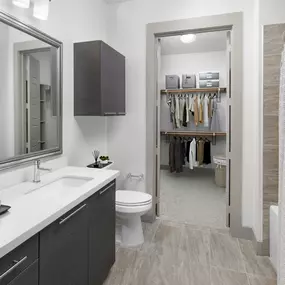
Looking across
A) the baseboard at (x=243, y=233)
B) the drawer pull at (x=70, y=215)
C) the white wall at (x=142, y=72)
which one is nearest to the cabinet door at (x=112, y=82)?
the white wall at (x=142, y=72)

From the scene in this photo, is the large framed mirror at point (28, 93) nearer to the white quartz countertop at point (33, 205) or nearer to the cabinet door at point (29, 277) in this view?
the white quartz countertop at point (33, 205)

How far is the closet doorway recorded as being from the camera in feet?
15.1

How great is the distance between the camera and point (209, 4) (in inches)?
102

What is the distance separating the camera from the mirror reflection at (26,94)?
156 centimetres

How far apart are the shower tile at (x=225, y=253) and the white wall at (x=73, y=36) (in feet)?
5.31

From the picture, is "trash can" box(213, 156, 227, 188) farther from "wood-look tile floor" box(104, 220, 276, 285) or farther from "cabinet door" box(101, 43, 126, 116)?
"cabinet door" box(101, 43, 126, 116)

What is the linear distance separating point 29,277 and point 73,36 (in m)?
2.10

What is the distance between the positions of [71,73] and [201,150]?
340 centimetres

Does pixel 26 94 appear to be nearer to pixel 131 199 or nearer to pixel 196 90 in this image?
pixel 131 199

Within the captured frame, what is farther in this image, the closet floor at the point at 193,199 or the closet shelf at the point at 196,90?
the closet shelf at the point at 196,90

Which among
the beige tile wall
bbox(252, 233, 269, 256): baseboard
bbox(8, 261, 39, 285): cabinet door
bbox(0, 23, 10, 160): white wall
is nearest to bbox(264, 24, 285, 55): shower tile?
the beige tile wall

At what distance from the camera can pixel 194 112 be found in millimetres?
4930

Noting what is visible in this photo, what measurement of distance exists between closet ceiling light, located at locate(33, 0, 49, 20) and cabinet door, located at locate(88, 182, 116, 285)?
4.53ft

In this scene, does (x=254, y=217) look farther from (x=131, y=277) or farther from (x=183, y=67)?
(x=183, y=67)
